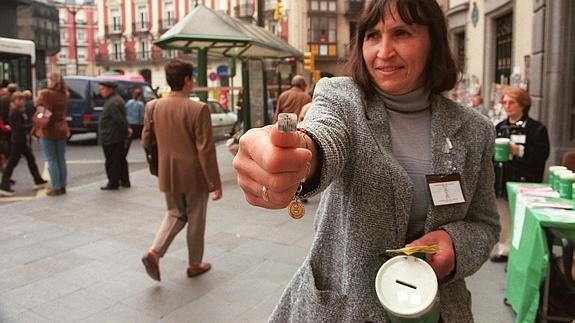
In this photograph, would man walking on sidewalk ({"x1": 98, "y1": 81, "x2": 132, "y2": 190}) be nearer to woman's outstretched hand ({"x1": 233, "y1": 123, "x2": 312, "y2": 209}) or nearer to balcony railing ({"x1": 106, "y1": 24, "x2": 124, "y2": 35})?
woman's outstretched hand ({"x1": 233, "y1": 123, "x2": 312, "y2": 209})

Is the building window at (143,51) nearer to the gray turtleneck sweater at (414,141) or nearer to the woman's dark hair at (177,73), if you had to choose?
the woman's dark hair at (177,73)

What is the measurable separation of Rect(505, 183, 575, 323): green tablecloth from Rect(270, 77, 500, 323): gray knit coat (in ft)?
5.88

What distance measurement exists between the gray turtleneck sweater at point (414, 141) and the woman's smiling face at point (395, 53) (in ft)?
0.17

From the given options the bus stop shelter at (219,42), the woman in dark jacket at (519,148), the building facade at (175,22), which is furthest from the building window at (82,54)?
the woman in dark jacket at (519,148)

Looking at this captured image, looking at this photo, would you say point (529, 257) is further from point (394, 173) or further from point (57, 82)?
point (57, 82)

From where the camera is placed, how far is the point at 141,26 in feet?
178

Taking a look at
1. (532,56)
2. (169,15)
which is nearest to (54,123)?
(532,56)

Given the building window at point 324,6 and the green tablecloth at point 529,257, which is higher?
the building window at point 324,6

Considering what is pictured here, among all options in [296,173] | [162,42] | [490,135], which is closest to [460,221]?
[490,135]

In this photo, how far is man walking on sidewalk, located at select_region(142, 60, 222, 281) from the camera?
15.3 ft

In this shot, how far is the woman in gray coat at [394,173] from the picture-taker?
4.86 ft

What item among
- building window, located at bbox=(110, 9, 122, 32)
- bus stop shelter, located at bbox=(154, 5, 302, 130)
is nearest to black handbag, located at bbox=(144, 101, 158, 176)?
bus stop shelter, located at bbox=(154, 5, 302, 130)

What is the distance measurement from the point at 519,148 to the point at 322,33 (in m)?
37.1

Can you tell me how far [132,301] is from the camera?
421 cm
